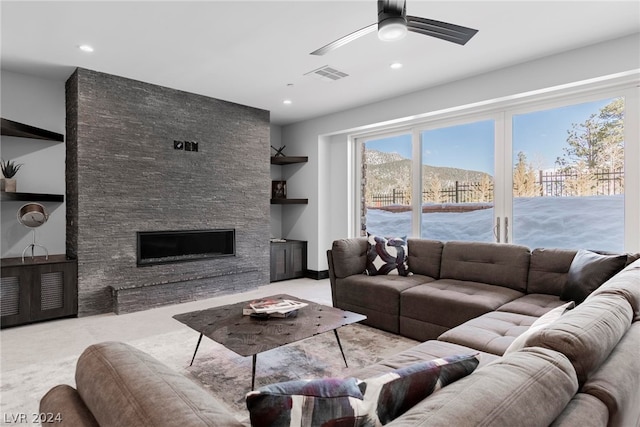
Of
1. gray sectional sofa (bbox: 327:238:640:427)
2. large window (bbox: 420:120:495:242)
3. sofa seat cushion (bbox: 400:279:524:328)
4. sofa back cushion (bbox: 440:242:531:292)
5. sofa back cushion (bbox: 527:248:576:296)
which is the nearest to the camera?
gray sectional sofa (bbox: 327:238:640:427)

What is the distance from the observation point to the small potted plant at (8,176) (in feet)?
12.4

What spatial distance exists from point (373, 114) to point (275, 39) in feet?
7.37

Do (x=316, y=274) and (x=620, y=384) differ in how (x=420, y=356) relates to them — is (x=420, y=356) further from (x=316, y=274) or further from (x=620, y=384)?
(x=316, y=274)

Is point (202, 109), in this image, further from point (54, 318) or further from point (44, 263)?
point (54, 318)

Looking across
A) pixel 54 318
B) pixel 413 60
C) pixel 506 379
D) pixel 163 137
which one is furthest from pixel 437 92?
pixel 54 318

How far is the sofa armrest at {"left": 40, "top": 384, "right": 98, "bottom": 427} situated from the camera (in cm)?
86

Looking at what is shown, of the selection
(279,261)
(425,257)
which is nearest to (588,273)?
(425,257)

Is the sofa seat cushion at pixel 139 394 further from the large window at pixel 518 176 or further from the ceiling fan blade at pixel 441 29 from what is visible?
the large window at pixel 518 176

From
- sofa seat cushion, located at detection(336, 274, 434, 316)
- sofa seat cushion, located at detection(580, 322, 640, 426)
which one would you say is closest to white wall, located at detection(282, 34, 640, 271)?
sofa seat cushion, located at detection(336, 274, 434, 316)

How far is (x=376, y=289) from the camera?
3523 mm

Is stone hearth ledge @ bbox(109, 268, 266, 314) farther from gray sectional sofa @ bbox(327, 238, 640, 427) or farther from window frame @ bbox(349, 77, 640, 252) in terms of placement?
window frame @ bbox(349, 77, 640, 252)

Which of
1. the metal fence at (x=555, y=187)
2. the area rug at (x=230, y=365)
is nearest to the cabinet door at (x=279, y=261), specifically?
the metal fence at (x=555, y=187)

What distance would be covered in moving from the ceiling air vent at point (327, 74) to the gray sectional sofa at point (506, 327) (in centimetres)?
188

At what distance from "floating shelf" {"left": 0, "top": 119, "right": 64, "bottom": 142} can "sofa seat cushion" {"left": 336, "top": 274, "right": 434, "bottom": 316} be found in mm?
3590
